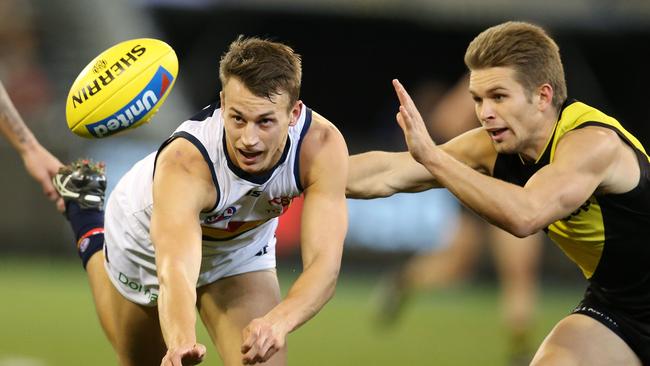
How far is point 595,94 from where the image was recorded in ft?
59.7

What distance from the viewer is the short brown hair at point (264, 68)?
4.92 m

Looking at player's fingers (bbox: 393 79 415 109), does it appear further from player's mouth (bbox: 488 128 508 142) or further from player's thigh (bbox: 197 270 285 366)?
player's thigh (bbox: 197 270 285 366)

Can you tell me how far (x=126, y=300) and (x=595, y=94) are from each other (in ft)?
43.4

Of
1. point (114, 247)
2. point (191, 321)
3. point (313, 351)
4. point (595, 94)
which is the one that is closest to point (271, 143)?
point (191, 321)

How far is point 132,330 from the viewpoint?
6.14 m

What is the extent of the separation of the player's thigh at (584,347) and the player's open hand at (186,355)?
1.65 m

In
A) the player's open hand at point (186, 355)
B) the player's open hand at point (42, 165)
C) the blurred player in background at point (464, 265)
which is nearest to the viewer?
the player's open hand at point (186, 355)

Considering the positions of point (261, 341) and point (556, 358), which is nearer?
point (261, 341)

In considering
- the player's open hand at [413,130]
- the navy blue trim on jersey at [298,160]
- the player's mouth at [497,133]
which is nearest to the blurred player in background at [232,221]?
the navy blue trim on jersey at [298,160]

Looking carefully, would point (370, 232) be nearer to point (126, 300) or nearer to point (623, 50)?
point (623, 50)

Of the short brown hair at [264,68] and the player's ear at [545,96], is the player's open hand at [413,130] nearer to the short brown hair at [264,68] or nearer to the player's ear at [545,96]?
the short brown hair at [264,68]

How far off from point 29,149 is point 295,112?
2.20m

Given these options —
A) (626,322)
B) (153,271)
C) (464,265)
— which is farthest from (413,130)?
(464,265)

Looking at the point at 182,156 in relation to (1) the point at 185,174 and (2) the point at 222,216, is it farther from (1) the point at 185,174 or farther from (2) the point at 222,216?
(2) the point at 222,216
